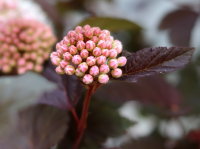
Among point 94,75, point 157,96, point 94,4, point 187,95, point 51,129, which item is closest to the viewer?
point 94,75

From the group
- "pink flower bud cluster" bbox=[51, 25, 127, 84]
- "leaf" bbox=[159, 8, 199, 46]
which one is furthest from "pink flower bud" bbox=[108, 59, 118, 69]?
"leaf" bbox=[159, 8, 199, 46]

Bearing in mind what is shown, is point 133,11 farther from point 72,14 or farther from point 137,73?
point 137,73

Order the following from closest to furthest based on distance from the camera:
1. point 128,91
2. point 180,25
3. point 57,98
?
point 57,98, point 128,91, point 180,25

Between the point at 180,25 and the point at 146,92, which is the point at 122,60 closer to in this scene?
the point at 146,92

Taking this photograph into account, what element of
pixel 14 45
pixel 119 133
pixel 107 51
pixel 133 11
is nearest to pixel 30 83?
pixel 14 45

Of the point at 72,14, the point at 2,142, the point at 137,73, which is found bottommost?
the point at 2,142

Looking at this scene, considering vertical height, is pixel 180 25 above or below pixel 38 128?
above

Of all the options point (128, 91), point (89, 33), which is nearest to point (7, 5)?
point (128, 91)
